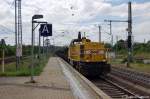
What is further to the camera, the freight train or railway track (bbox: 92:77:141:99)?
the freight train

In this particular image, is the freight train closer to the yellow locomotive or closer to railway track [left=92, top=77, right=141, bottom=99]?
the yellow locomotive

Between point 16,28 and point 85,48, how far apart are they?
621 centimetres

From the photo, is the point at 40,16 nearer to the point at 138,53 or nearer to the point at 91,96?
the point at 91,96

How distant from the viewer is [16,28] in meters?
39.1

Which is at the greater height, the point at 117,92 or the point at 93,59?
the point at 93,59

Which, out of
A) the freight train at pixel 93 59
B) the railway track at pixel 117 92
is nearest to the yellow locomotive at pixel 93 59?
the freight train at pixel 93 59

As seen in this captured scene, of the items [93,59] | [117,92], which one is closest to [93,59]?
[93,59]

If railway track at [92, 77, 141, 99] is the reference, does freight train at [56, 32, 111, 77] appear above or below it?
above

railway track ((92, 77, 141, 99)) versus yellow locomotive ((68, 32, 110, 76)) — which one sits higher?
yellow locomotive ((68, 32, 110, 76))

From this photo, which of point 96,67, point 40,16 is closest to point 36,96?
point 40,16

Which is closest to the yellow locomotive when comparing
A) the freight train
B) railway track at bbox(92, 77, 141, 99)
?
the freight train

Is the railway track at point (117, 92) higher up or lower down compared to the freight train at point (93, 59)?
lower down

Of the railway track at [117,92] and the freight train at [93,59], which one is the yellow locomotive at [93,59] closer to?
the freight train at [93,59]

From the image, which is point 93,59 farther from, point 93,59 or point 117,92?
point 117,92
